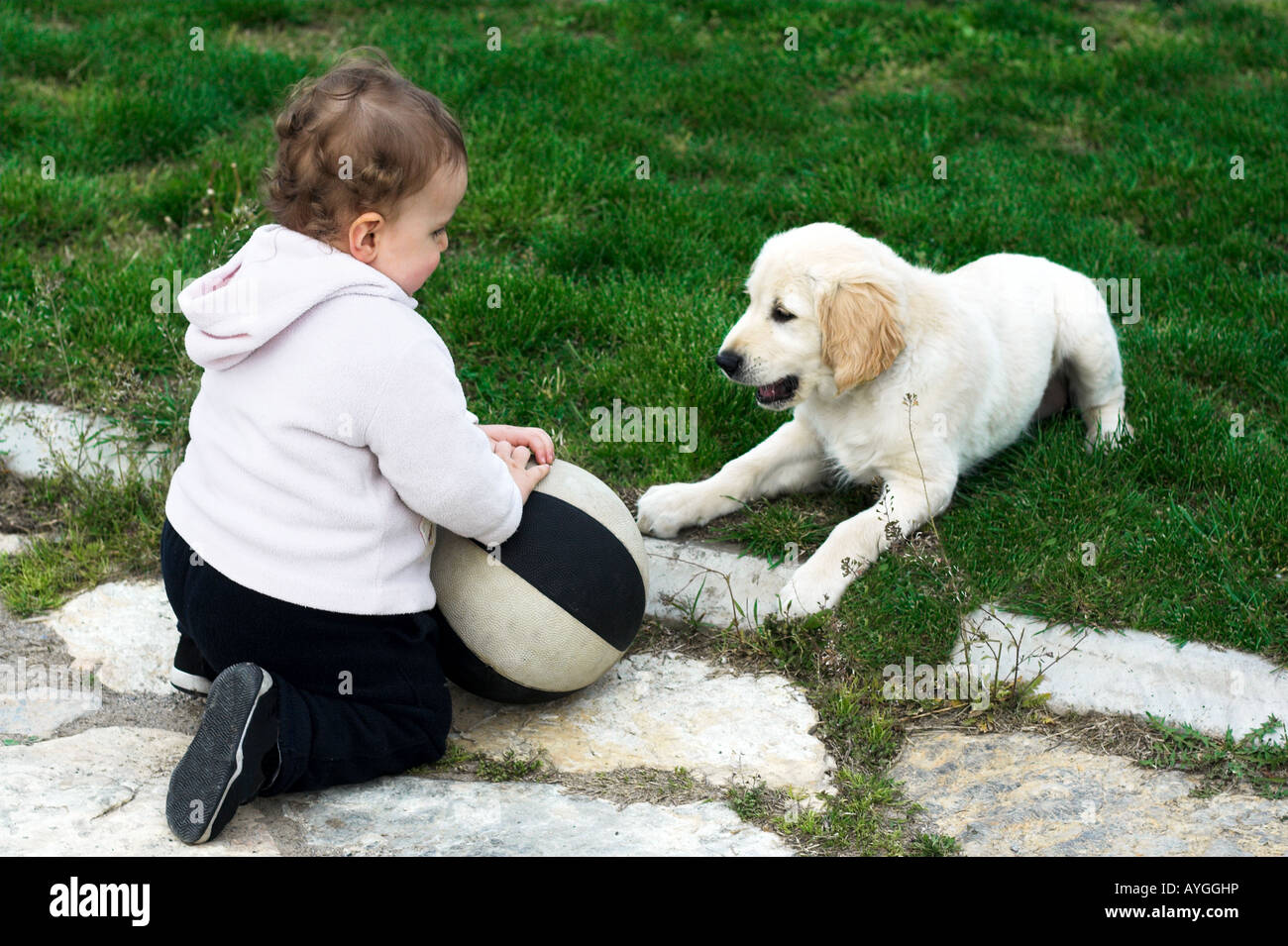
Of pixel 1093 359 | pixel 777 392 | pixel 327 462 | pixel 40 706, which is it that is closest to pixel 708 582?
pixel 777 392

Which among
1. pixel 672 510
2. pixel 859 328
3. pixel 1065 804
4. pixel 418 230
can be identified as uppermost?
pixel 418 230

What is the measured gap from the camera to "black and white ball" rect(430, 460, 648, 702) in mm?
3178

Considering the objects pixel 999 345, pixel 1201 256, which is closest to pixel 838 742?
pixel 999 345

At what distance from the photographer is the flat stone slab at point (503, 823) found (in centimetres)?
274

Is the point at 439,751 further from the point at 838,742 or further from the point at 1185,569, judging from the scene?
the point at 1185,569

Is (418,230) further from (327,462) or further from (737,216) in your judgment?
(737,216)

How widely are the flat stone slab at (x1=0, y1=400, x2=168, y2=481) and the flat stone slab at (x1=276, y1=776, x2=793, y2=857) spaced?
180 cm

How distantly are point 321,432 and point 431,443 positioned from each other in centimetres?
24

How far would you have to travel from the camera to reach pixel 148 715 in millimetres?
3316

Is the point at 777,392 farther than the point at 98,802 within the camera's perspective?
Yes

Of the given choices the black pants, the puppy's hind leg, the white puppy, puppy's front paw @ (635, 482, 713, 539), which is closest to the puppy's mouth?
the white puppy

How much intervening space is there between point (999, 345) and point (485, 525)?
212 cm

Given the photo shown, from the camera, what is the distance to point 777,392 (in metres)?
4.06

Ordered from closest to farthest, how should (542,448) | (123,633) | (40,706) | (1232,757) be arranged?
(1232,757)
(40,706)
(542,448)
(123,633)
